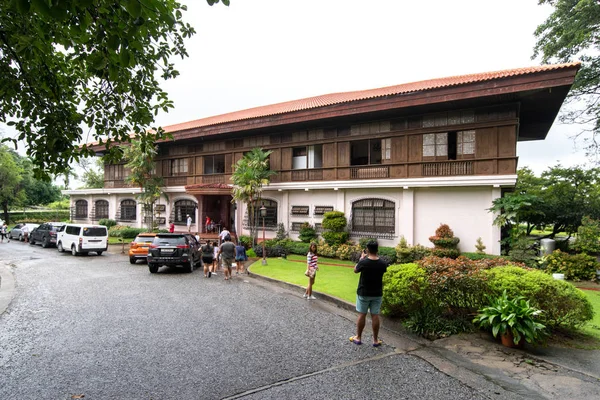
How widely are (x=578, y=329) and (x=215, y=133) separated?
2034 cm

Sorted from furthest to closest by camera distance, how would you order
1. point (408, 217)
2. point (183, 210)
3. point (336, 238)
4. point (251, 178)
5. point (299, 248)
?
1. point (183, 210)
2. point (251, 178)
3. point (299, 248)
4. point (336, 238)
5. point (408, 217)

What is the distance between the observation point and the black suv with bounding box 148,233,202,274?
1367 centimetres

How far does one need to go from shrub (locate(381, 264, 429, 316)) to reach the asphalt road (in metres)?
1.03

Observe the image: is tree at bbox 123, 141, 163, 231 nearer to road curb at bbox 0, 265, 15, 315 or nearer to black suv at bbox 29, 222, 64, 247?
black suv at bbox 29, 222, 64, 247

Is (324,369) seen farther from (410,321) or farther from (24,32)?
(24,32)

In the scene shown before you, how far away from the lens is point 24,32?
4582mm

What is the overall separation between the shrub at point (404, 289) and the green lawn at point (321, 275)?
166cm

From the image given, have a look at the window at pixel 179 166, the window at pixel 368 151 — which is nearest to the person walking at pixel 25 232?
the window at pixel 179 166

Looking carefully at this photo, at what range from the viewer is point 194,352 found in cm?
561

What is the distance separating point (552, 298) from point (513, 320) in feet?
3.31

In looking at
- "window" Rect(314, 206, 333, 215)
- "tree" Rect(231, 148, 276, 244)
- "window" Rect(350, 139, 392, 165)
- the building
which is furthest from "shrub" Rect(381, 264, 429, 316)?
"tree" Rect(231, 148, 276, 244)

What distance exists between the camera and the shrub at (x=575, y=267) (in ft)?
40.5

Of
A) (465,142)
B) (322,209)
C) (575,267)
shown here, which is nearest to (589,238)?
(575,267)

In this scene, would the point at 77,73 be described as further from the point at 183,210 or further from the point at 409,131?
the point at 183,210
